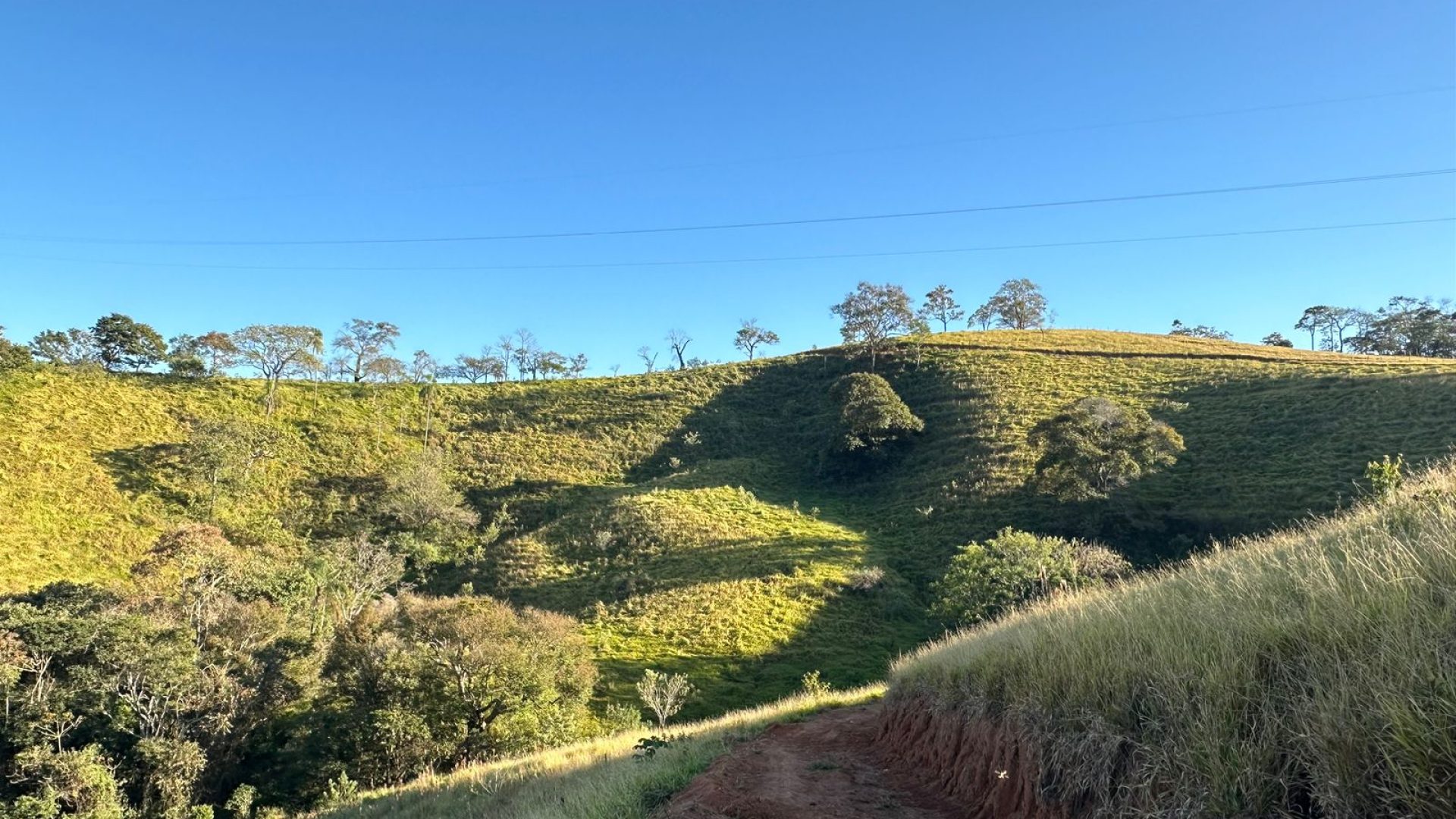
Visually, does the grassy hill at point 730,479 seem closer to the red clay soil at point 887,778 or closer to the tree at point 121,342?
the tree at point 121,342

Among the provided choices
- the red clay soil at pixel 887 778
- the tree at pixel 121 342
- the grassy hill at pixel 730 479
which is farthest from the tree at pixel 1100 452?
the tree at pixel 121 342

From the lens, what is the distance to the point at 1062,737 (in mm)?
4465

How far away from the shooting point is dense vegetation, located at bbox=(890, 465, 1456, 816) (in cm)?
255

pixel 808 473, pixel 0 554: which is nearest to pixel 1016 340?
pixel 808 473

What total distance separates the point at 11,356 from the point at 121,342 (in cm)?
750

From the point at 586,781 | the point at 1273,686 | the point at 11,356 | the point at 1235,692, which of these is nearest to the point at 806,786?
the point at 586,781

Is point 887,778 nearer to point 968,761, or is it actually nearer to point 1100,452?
point 968,761

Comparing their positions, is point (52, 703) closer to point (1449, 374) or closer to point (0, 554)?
point (0, 554)

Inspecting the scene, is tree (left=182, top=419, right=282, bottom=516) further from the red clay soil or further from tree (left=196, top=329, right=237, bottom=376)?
the red clay soil

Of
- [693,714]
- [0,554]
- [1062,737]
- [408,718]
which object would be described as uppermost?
[0,554]

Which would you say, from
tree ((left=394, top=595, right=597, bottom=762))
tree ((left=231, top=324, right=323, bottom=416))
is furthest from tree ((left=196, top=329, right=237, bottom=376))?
tree ((left=394, top=595, right=597, bottom=762))

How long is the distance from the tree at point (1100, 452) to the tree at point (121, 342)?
231ft

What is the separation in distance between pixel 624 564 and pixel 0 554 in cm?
2901

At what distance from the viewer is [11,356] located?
155 ft
